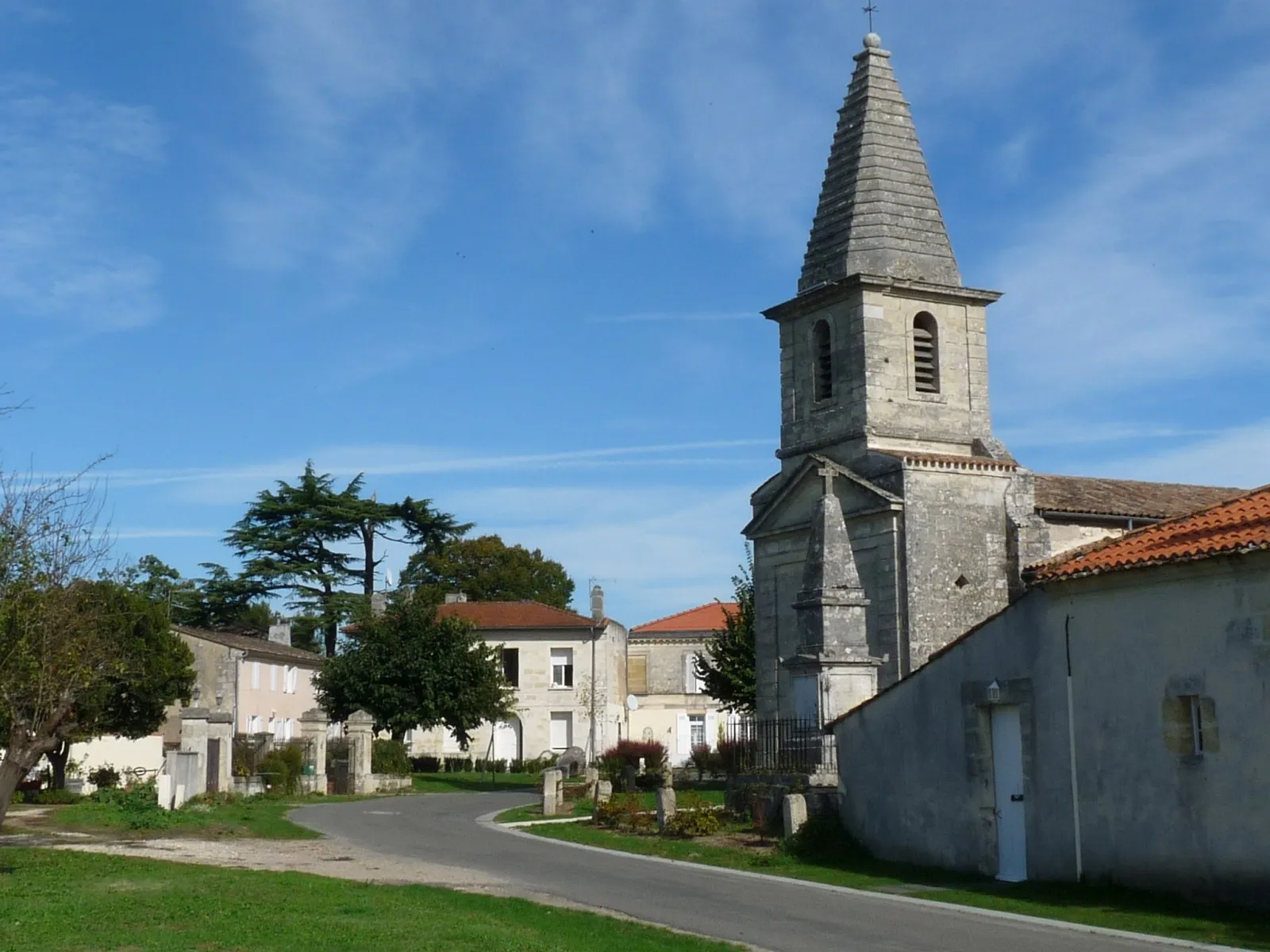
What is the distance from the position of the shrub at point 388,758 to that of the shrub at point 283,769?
13.9 ft

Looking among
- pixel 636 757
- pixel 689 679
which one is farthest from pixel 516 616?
pixel 636 757

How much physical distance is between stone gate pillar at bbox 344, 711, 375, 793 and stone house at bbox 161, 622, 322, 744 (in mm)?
7245

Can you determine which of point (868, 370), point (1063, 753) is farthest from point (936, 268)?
point (1063, 753)

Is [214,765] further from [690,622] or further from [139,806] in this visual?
[690,622]

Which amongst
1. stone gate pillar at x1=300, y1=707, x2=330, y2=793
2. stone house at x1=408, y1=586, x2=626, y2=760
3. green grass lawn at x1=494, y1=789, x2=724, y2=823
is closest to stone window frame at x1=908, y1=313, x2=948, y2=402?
green grass lawn at x1=494, y1=789, x2=724, y2=823

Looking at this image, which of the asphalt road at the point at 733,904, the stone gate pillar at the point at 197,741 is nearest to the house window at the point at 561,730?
the stone gate pillar at the point at 197,741

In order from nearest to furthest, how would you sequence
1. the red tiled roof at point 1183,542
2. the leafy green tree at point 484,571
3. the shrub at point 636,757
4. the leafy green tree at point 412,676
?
1. the red tiled roof at point 1183,542
2. the shrub at point 636,757
3. the leafy green tree at point 412,676
4. the leafy green tree at point 484,571

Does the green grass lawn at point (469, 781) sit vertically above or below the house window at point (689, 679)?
below

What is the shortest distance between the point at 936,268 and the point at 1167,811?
1957cm

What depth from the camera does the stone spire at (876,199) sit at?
3159 cm

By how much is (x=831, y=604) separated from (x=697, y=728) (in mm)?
40223

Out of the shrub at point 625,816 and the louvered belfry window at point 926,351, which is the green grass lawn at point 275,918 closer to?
the shrub at point 625,816

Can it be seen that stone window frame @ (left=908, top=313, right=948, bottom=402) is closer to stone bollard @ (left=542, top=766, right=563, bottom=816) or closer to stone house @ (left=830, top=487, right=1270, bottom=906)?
stone bollard @ (left=542, top=766, right=563, bottom=816)

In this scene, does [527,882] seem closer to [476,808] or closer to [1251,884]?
[1251,884]
